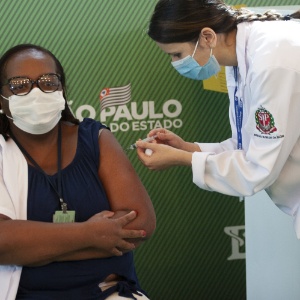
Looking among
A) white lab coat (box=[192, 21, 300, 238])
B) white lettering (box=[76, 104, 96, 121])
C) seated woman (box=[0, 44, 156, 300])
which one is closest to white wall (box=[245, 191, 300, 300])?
white lab coat (box=[192, 21, 300, 238])

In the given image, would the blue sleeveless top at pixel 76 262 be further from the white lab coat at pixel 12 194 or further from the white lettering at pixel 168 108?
the white lettering at pixel 168 108

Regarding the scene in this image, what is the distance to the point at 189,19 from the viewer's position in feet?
6.88

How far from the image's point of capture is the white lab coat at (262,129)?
6.31 ft

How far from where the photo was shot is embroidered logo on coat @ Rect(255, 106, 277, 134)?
1.95 m

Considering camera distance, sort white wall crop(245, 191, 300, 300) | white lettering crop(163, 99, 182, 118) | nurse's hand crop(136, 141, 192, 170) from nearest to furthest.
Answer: nurse's hand crop(136, 141, 192, 170) → white wall crop(245, 191, 300, 300) → white lettering crop(163, 99, 182, 118)

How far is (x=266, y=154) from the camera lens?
6.54ft

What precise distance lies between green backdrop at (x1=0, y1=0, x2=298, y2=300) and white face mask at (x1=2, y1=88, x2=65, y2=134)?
3.50 feet

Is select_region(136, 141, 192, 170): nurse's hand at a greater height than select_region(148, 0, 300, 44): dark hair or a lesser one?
lesser

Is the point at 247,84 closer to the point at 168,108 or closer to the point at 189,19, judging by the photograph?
the point at 189,19

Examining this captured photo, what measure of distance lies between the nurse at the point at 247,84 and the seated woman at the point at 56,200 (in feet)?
0.56

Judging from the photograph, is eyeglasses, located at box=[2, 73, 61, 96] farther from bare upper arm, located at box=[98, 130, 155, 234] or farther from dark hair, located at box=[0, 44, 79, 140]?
bare upper arm, located at box=[98, 130, 155, 234]

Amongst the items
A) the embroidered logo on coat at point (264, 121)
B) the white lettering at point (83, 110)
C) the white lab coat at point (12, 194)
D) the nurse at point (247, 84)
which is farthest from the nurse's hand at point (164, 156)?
the white lettering at point (83, 110)

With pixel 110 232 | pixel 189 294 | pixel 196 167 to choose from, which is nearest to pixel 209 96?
pixel 189 294

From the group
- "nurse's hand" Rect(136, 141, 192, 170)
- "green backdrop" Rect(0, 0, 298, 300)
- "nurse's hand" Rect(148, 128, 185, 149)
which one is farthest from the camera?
"green backdrop" Rect(0, 0, 298, 300)
